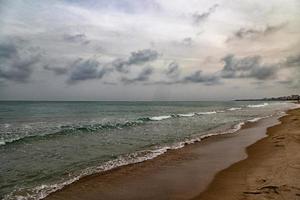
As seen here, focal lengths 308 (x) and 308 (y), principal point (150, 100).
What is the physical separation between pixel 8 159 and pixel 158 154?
6.71m

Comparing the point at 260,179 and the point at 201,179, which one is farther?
the point at 201,179

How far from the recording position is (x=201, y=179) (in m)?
9.86

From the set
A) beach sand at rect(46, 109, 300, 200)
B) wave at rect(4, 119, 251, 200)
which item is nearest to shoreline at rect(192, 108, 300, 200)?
beach sand at rect(46, 109, 300, 200)

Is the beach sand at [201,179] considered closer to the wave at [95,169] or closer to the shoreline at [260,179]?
the shoreline at [260,179]

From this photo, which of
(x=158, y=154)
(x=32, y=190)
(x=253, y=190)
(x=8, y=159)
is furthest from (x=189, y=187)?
(x=8, y=159)

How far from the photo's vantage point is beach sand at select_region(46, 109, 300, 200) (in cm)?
820

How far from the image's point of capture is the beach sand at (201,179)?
26.9ft

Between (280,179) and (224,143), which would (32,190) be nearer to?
(280,179)

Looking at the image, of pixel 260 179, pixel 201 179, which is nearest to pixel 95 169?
pixel 201 179

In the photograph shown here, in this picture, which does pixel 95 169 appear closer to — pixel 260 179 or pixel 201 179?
pixel 201 179

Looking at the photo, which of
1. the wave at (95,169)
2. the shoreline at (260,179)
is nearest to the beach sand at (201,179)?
the shoreline at (260,179)

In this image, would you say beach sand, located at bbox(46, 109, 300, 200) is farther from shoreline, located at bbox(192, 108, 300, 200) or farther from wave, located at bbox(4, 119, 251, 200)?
wave, located at bbox(4, 119, 251, 200)

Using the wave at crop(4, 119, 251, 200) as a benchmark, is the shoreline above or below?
above

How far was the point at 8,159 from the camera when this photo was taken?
1363cm
